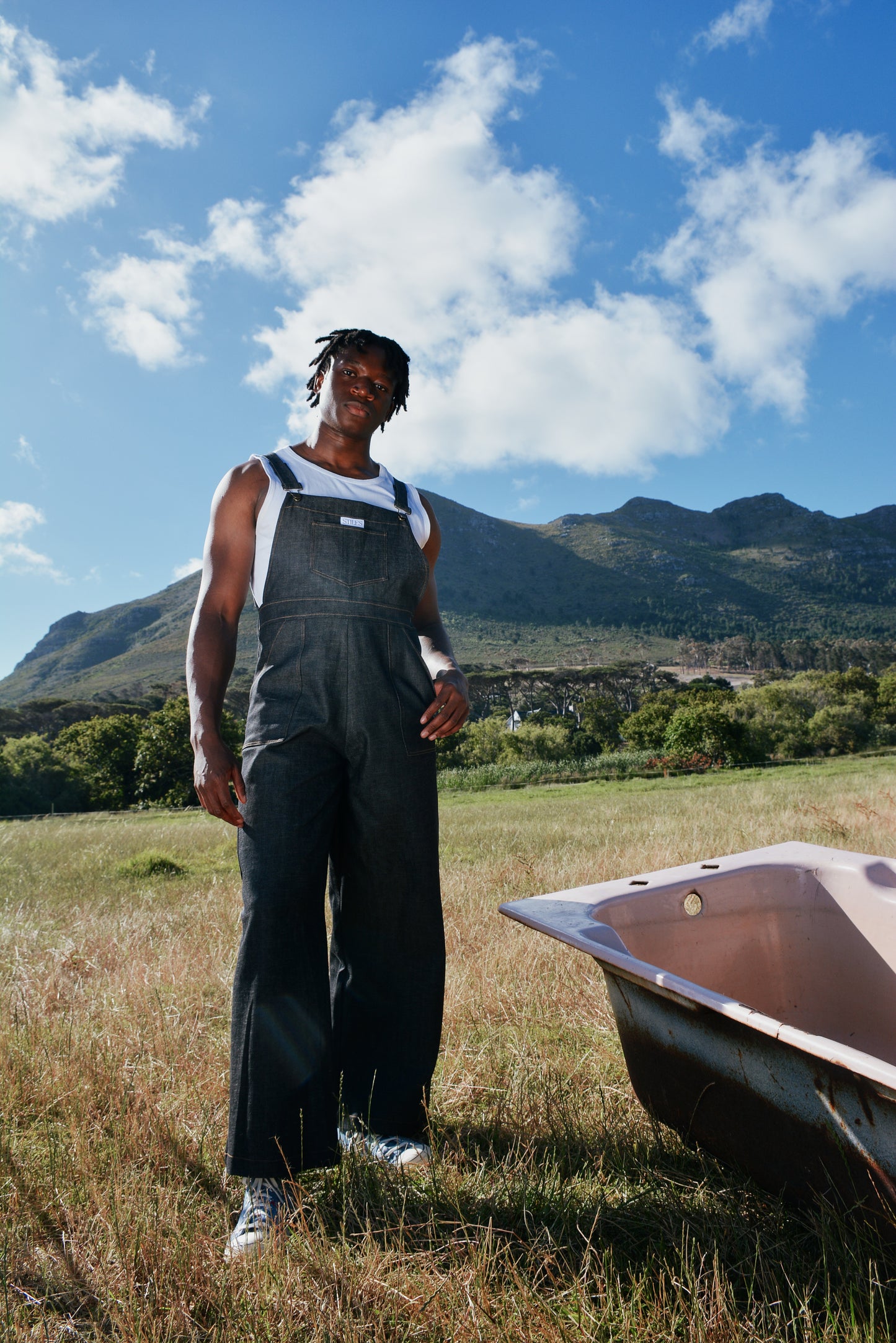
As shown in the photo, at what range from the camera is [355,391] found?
2076mm

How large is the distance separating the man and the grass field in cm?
16

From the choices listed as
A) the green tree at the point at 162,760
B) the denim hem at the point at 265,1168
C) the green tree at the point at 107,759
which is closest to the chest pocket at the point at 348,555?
Answer: the denim hem at the point at 265,1168

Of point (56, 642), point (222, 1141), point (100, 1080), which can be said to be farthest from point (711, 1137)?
point (56, 642)

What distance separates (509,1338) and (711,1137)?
2.49ft

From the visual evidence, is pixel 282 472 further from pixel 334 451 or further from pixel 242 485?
pixel 334 451

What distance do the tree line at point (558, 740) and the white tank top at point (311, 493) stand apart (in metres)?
31.5

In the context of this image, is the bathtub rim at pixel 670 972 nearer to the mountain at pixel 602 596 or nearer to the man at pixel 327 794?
the man at pixel 327 794

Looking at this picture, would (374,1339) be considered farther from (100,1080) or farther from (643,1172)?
(100,1080)

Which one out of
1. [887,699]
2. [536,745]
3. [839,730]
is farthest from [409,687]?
[887,699]

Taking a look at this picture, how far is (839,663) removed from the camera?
86.7m

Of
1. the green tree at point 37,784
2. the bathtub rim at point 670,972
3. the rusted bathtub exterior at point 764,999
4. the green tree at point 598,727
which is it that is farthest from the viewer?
the green tree at point 598,727

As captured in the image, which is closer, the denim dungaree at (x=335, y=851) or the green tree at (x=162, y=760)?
the denim dungaree at (x=335, y=851)

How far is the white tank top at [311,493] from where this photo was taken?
1869 mm

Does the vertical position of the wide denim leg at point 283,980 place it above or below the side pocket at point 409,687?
below
